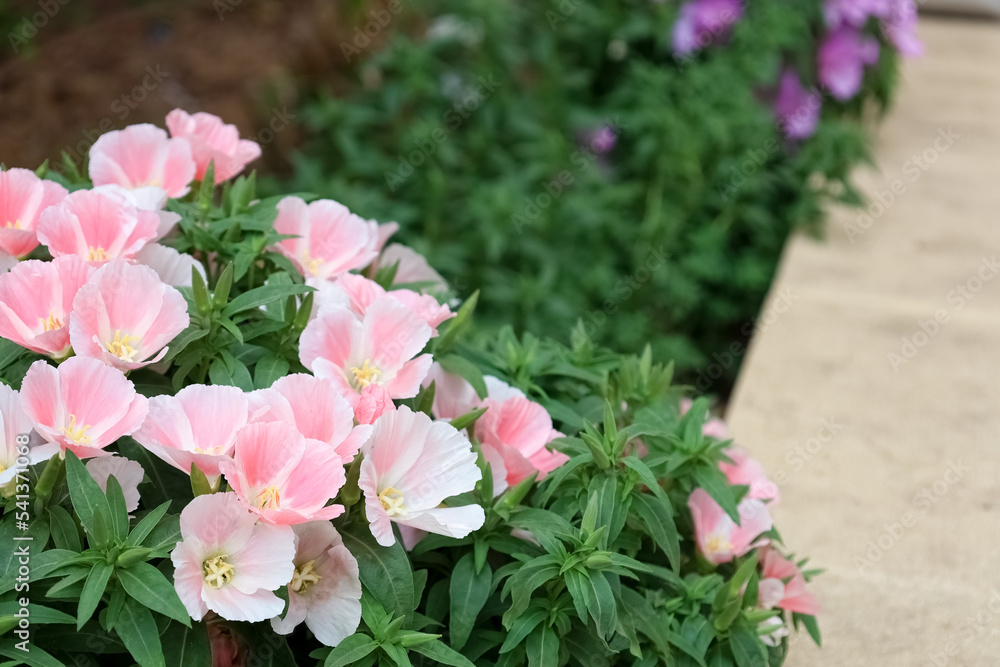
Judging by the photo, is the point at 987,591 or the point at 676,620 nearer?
the point at 676,620

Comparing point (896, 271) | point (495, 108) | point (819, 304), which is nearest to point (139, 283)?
point (819, 304)

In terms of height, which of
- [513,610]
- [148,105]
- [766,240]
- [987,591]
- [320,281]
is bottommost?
[766,240]

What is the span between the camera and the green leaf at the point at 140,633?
85 cm

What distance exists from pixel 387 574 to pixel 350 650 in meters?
0.08

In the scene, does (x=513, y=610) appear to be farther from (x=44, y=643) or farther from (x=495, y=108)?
(x=495, y=108)

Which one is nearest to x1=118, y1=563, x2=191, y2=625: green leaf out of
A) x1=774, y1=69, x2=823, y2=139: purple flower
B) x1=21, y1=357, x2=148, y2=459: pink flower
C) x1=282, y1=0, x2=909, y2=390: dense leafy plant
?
x1=21, y1=357, x2=148, y2=459: pink flower

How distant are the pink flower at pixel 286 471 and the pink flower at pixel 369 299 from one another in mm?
230

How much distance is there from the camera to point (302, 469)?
0.87 meters

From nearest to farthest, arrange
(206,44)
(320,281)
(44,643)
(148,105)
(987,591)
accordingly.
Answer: (44,643)
(320,281)
(987,591)
(148,105)
(206,44)

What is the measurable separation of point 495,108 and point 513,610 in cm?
230

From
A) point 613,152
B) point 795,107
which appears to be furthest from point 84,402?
point 795,107

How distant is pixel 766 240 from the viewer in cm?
284

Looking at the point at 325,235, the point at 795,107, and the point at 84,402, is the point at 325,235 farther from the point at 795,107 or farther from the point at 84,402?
the point at 795,107

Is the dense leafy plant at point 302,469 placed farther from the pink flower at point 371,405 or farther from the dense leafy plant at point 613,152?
the dense leafy plant at point 613,152
